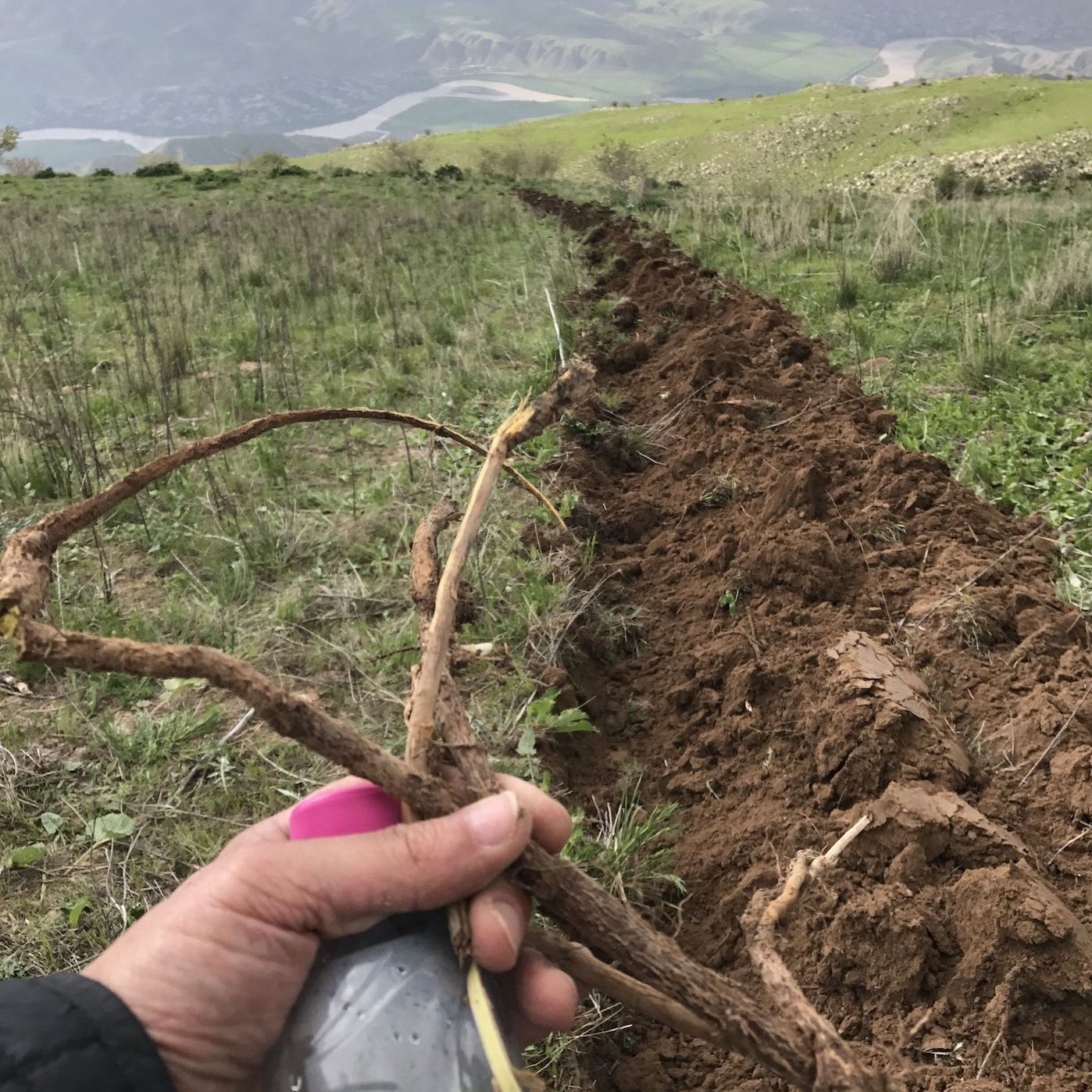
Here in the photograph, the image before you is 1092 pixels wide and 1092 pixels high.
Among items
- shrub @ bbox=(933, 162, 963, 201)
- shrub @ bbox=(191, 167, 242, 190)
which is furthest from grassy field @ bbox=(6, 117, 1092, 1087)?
shrub @ bbox=(191, 167, 242, 190)

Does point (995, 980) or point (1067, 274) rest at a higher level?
point (1067, 274)

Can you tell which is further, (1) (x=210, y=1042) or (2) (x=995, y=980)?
(2) (x=995, y=980)

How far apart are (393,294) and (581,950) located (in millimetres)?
7767

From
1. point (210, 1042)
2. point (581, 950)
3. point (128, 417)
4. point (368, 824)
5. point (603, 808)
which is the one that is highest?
point (128, 417)

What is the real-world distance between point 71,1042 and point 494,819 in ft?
1.95

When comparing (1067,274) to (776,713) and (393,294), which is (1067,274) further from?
(393,294)

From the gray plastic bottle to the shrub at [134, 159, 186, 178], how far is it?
29.9 metres

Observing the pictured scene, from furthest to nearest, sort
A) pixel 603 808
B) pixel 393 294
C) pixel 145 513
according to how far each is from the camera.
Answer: pixel 393 294 → pixel 145 513 → pixel 603 808

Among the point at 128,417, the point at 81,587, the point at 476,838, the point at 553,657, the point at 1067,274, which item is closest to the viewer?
the point at 476,838

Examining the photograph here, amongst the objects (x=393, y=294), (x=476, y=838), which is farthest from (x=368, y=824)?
(x=393, y=294)

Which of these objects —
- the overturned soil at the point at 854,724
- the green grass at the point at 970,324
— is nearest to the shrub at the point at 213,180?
the green grass at the point at 970,324

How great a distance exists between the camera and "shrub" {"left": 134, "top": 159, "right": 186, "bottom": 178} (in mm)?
25812

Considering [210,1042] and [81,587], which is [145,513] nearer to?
[81,587]

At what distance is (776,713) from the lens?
2.39 metres
